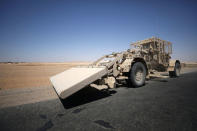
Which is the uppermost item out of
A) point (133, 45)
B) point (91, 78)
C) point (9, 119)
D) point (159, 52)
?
point (133, 45)

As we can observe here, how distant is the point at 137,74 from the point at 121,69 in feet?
3.02

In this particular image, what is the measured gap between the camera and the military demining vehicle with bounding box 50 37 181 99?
9.09ft

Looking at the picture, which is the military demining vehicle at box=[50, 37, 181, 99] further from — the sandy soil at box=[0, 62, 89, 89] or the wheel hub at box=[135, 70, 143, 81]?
the sandy soil at box=[0, 62, 89, 89]

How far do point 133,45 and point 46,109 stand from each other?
6169 mm

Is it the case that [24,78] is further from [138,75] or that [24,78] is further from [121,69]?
[138,75]

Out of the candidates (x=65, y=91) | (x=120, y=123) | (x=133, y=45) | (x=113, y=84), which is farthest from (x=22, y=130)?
(x=133, y=45)

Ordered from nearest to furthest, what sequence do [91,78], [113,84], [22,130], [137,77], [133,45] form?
[22,130]
[91,78]
[113,84]
[137,77]
[133,45]

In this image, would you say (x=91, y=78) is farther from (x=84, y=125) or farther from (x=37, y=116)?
(x=37, y=116)

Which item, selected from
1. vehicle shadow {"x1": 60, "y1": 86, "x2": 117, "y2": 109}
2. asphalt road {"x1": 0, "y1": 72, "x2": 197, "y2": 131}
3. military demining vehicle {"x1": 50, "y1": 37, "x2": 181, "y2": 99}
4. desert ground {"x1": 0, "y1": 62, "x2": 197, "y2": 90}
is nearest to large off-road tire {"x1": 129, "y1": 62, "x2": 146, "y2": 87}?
military demining vehicle {"x1": 50, "y1": 37, "x2": 181, "y2": 99}

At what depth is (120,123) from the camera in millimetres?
1784

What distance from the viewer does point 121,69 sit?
13.2 ft

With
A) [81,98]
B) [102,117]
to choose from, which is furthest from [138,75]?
[102,117]

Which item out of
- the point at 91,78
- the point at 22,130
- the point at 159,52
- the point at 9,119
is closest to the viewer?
the point at 22,130

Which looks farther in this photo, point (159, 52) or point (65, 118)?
point (159, 52)
